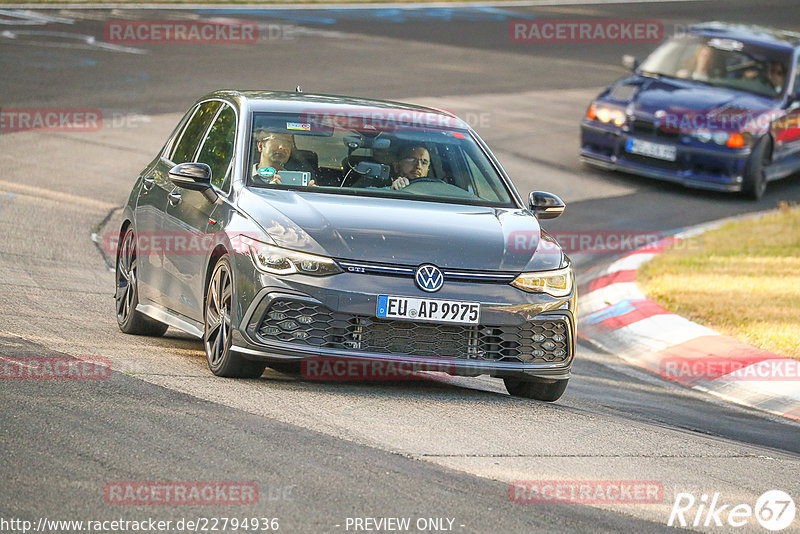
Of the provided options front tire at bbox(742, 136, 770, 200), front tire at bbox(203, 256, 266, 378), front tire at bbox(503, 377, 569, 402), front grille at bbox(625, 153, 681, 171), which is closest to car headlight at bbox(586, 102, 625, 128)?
front grille at bbox(625, 153, 681, 171)

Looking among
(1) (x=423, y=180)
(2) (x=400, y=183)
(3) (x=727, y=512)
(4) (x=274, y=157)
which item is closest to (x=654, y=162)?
(1) (x=423, y=180)

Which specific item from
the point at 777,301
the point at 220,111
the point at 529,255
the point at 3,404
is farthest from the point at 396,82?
the point at 3,404

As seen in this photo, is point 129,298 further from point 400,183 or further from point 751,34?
point 751,34

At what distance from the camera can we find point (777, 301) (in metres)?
11.5

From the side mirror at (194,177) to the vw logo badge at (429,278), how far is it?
1462mm

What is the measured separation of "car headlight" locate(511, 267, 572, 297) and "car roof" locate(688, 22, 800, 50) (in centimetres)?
1179

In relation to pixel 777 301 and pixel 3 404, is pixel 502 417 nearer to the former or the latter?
pixel 3 404

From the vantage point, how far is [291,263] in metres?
7.16

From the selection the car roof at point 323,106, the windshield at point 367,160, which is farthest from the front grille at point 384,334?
the car roof at point 323,106

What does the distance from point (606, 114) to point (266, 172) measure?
392 inches

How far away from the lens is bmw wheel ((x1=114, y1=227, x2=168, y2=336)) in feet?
29.1

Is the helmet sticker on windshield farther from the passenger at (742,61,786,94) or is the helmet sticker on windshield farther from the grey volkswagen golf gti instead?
the passenger at (742,61,786,94)

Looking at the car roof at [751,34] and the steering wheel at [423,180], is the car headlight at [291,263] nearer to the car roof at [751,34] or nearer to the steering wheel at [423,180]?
the steering wheel at [423,180]

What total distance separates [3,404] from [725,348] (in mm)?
5779
